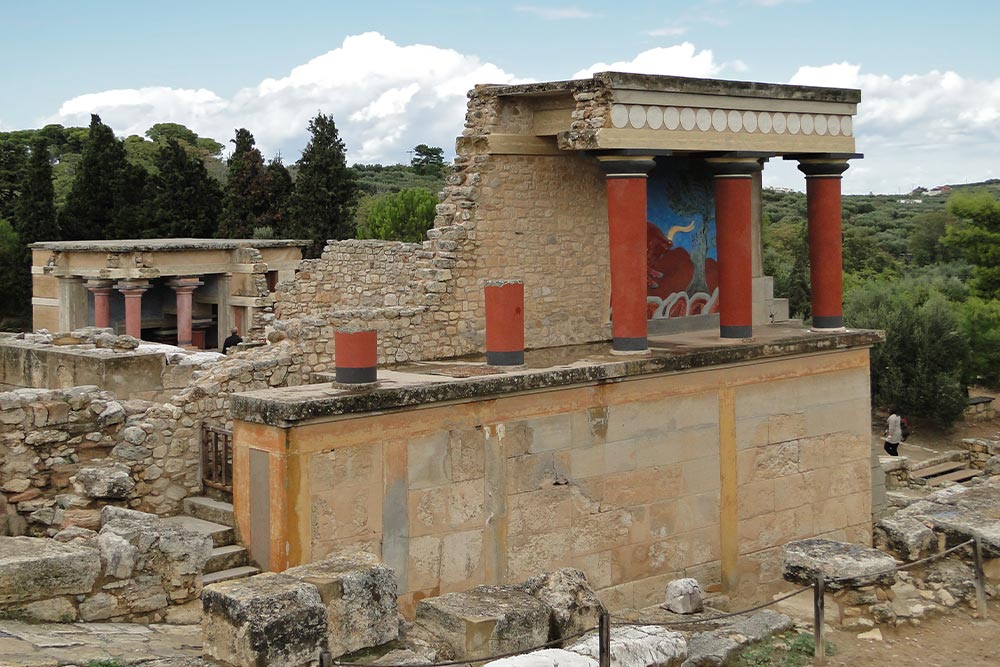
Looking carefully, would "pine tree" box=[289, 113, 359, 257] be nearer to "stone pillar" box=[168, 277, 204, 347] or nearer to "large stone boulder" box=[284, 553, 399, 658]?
"stone pillar" box=[168, 277, 204, 347]

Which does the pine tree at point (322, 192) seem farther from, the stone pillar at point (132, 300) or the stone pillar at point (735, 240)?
the stone pillar at point (735, 240)

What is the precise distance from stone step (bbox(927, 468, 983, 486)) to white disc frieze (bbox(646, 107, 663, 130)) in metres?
12.8

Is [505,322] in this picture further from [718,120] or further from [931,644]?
[931,644]

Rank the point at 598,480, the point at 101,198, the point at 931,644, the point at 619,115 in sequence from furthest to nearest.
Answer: the point at 101,198
the point at 619,115
the point at 598,480
the point at 931,644

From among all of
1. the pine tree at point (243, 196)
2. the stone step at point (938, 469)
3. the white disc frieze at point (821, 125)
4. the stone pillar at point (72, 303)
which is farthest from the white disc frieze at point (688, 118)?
the pine tree at point (243, 196)

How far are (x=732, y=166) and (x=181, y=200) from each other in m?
28.8

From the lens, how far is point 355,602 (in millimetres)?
7660

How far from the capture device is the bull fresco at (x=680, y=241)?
48.7 ft

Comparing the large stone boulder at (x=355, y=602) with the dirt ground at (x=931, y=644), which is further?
the dirt ground at (x=931, y=644)

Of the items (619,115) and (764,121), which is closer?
(619,115)

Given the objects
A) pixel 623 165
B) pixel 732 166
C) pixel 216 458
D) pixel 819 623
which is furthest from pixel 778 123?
pixel 216 458

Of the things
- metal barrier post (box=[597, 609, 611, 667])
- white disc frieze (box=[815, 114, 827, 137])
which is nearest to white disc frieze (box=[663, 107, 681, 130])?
white disc frieze (box=[815, 114, 827, 137])

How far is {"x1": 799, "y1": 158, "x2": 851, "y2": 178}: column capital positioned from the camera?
49.0 feet

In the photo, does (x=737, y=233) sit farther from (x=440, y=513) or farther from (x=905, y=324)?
(x=905, y=324)
